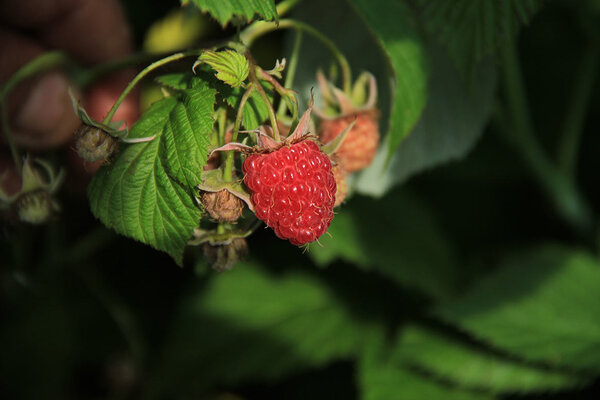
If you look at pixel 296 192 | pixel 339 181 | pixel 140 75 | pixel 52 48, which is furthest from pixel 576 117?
pixel 52 48

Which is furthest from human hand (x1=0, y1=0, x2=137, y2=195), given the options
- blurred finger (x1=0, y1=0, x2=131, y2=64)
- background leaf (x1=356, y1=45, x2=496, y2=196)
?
background leaf (x1=356, y1=45, x2=496, y2=196)

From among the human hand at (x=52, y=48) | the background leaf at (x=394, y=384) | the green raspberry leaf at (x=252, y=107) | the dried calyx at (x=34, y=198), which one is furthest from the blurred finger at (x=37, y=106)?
the background leaf at (x=394, y=384)

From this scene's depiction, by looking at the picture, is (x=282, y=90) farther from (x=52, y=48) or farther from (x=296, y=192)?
(x=52, y=48)

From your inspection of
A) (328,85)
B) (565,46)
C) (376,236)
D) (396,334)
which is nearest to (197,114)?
(328,85)

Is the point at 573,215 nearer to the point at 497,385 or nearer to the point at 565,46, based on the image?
the point at 497,385

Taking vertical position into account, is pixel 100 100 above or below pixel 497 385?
above

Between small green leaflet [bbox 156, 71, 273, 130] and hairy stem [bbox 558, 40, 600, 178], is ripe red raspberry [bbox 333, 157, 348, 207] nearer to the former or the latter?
A: small green leaflet [bbox 156, 71, 273, 130]

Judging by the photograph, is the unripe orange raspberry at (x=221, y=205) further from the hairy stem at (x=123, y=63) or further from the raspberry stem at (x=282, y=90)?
the hairy stem at (x=123, y=63)
